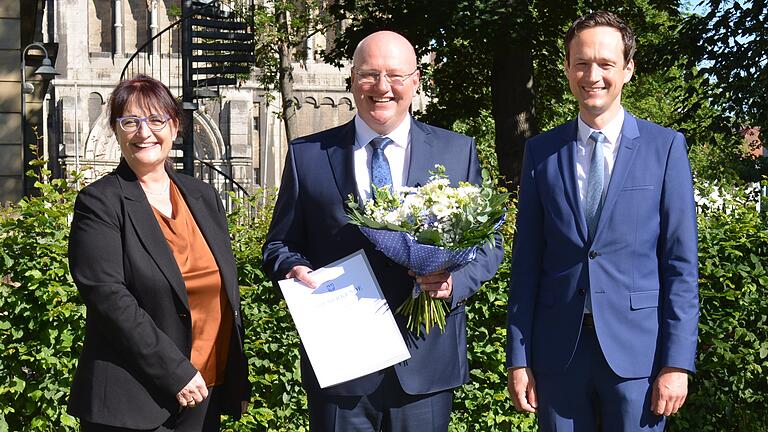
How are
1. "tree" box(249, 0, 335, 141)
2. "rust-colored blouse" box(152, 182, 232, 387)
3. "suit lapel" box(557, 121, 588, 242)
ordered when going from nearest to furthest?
"suit lapel" box(557, 121, 588, 242) → "rust-colored blouse" box(152, 182, 232, 387) → "tree" box(249, 0, 335, 141)

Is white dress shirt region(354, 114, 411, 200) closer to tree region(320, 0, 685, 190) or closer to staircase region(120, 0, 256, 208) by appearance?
staircase region(120, 0, 256, 208)

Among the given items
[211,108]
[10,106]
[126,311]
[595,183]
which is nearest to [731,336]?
[595,183]

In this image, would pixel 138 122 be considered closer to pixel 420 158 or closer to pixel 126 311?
pixel 126 311

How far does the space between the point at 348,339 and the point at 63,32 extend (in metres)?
52.9

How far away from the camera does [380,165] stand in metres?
4.32

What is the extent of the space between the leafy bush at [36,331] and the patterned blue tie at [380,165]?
3105 mm

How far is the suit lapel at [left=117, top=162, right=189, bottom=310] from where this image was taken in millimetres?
4180

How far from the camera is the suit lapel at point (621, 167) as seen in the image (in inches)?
157

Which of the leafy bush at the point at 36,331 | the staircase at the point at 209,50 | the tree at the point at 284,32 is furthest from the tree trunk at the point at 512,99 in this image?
the leafy bush at the point at 36,331

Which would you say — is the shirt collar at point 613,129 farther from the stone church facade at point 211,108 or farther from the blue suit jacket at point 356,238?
the stone church facade at point 211,108

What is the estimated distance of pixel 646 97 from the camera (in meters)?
45.0

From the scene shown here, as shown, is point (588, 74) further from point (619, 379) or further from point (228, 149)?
point (228, 149)

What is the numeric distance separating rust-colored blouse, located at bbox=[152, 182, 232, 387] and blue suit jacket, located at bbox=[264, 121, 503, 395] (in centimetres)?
27

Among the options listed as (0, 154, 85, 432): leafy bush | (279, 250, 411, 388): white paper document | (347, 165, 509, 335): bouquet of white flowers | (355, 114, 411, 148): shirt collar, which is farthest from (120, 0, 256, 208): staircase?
(347, 165, 509, 335): bouquet of white flowers
